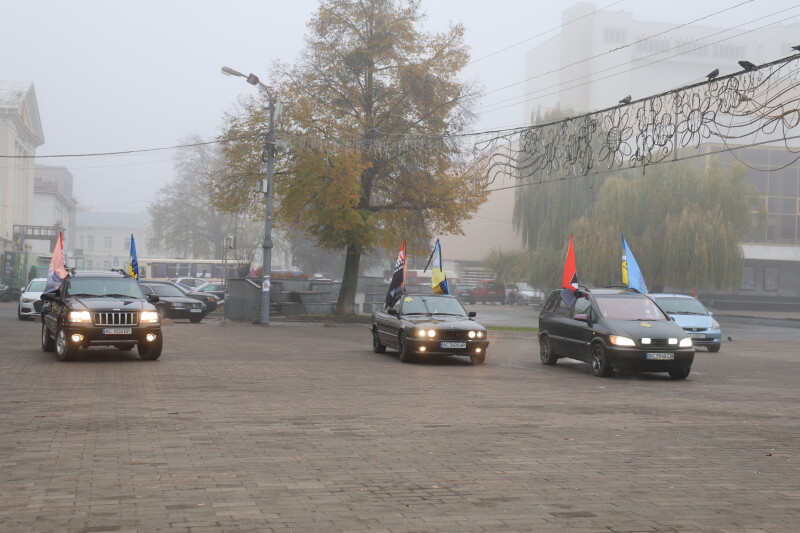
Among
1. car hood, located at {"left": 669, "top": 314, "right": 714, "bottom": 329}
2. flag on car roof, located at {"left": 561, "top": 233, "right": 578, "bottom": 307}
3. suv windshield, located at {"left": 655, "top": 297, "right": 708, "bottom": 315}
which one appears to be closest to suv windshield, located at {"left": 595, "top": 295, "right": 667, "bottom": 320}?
flag on car roof, located at {"left": 561, "top": 233, "right": 578, "bottom": 307}

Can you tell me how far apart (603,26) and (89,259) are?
279ft

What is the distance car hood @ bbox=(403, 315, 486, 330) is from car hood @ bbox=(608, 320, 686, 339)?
122 inches

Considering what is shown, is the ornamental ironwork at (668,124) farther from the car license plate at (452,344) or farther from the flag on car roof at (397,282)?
the car license plate at (452,344)

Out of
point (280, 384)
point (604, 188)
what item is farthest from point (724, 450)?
point (604, 188)

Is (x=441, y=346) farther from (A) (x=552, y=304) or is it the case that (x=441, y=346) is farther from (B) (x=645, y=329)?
(B) (x=645, y=329)

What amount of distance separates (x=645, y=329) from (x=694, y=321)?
9.91 meters

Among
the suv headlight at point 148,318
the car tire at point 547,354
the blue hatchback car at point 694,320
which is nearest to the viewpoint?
the suv headlight at point 148,318

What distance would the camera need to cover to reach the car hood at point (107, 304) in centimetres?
1711

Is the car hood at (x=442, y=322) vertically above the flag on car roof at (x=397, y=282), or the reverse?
the flag on car roof at (x=397, y=282)

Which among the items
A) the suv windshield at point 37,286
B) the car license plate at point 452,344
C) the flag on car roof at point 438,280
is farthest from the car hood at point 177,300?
the car license plate at point 452,344

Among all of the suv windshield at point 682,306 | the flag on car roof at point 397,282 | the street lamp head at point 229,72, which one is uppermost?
the street lamp head at point 229,72

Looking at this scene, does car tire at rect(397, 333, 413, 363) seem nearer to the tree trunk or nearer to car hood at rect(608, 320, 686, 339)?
car hood at rect(608, 320, 686, 339)

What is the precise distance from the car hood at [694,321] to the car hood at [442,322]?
888 cm

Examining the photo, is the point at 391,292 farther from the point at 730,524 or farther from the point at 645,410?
the point at 730,524
